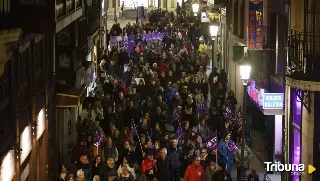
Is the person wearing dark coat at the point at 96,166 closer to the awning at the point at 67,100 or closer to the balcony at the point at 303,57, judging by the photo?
the awning at the point at 67,100

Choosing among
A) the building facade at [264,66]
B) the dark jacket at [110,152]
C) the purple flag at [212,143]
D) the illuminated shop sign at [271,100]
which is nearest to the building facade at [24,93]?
the dark jacket at [110,152]

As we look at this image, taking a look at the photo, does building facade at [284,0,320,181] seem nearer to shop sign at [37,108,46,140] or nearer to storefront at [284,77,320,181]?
storefront at [284,77,320,181]

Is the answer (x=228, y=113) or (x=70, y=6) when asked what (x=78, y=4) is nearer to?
(x=70, y=6)

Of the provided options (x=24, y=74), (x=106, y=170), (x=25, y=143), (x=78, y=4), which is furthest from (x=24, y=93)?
(x=78, y=4)

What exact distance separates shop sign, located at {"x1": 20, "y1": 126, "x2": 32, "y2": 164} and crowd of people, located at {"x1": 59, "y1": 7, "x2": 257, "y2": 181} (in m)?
0.98

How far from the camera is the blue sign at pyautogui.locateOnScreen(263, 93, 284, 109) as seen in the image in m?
25.1

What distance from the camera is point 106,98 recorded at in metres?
31.2

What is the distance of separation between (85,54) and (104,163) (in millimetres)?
16508

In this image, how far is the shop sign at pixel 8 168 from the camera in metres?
16.5

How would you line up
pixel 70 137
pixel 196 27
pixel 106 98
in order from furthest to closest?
pixel 196 27 → pixel 106 98 → pixel 70 137

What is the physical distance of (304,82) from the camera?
65.7 feet

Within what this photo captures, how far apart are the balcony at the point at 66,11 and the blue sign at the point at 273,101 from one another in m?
5.87

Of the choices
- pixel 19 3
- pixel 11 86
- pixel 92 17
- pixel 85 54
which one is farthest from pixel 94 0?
pixel 11 86

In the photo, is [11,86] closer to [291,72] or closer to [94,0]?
[291,72]
